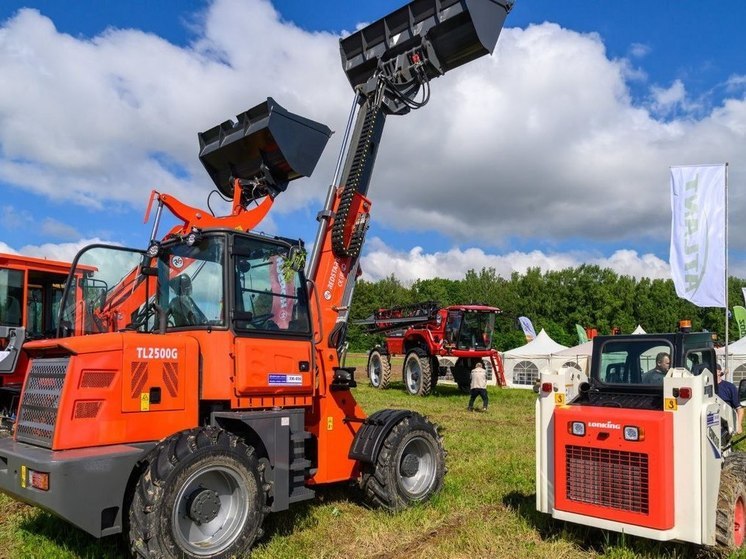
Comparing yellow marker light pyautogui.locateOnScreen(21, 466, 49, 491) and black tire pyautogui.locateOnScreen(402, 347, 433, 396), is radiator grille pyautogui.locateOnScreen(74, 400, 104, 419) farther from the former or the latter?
black tire pyautogui.locateOnScreen(402, 347, 433, 396)

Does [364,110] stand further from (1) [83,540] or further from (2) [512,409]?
(2) [512,409]

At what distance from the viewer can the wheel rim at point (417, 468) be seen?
258 inches

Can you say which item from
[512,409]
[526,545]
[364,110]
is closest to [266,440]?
[526,545]

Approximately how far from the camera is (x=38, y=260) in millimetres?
10172

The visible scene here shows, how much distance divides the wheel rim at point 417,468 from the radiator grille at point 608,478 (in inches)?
69.7

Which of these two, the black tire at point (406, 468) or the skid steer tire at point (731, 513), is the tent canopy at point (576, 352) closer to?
the black tire at point (406, 468)

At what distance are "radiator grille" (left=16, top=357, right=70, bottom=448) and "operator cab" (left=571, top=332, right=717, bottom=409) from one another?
437cm

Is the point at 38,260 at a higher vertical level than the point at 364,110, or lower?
lower

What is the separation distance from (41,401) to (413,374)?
16.9 meters

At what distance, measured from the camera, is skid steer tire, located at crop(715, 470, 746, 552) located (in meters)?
4.86

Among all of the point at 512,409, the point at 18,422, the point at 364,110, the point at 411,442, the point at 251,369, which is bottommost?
the point at 512,409

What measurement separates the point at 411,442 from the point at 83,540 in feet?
10.4

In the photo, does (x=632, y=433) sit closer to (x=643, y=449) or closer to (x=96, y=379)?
(x=643, y=449)

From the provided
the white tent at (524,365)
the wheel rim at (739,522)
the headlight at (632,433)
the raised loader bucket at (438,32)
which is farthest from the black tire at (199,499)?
the white tent at (524,365)
